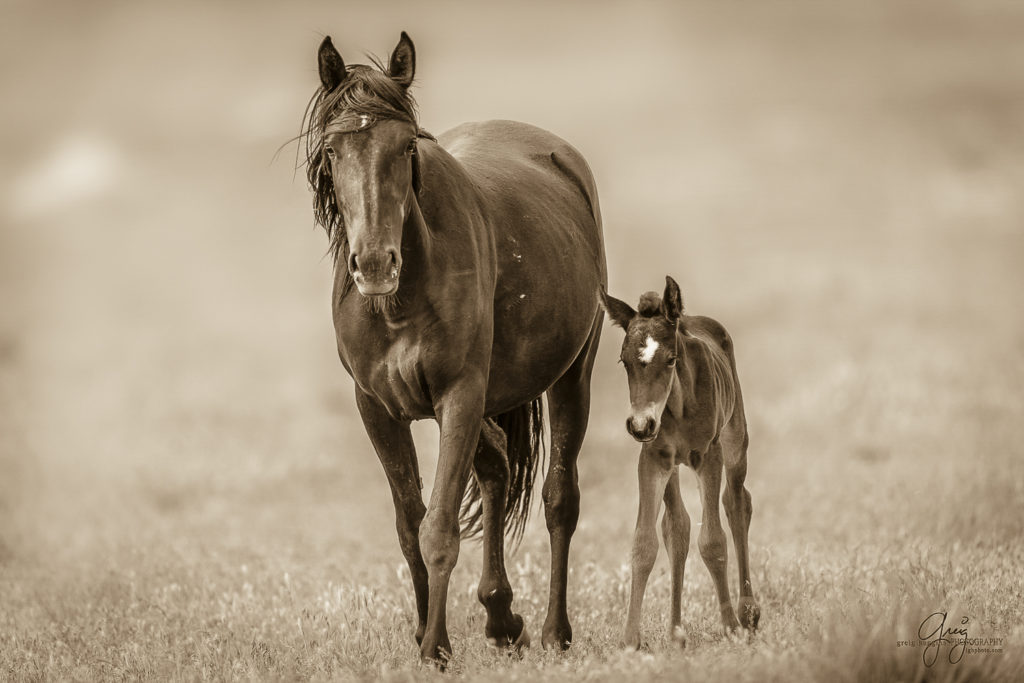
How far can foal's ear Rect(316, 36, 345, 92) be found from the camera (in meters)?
5.70

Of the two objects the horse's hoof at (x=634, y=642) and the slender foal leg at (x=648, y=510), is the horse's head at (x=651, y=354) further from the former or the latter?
the horse's hoof at (x=634, y=642)

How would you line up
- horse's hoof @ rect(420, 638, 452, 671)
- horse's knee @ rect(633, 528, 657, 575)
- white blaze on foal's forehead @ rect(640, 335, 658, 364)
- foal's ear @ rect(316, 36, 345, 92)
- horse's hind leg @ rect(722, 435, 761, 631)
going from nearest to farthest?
foal's ear @ rect(316, 36, 345, 92), horse's hoof @ rect(420, 638, 452, 671), white blaze on foal's forehead @ rect(640, 335, 658, 364), horse's knee @ rect(633, 528, 657, 575), horse's hind leg @ rect(722, 435, 761, 631)

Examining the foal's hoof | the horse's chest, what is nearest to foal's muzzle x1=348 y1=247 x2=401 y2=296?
the horse's chest

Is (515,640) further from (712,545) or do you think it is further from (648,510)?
(712,545)

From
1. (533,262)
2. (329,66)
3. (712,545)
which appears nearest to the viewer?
(329,66)

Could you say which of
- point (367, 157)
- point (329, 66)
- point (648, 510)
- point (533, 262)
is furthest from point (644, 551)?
point (329, 66)

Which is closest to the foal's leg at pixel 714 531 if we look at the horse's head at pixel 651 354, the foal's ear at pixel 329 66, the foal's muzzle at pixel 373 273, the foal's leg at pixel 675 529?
the foal's leg at pixel 675 529

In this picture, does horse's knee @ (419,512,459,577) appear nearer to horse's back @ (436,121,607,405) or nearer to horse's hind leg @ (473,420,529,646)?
horse's back @ (436,121,607,405)

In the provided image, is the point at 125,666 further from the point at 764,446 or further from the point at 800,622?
the point at 764,446

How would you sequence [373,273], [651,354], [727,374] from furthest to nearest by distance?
1. [727,374]
2. [651,354]
3. [373,273]

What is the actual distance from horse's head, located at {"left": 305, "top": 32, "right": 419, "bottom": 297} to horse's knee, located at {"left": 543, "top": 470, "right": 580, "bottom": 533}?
210cm

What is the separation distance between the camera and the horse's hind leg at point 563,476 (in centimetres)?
691

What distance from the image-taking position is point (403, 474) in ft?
21.3

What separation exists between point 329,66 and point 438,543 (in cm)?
212
